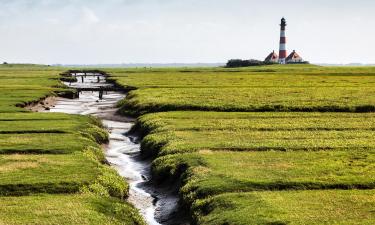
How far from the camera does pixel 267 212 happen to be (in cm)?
2223

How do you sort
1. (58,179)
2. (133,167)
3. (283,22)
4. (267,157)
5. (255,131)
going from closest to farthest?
(58,179) < (267,157) < (133,167) < (255,131) < (283,22)

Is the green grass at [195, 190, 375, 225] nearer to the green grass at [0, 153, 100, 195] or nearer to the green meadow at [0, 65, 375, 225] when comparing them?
the green meadow at [0, 65, 375, 225]

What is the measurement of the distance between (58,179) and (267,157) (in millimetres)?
12774

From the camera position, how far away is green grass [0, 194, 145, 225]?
21906 mm

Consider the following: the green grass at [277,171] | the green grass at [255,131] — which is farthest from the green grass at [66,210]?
the green grass at [255,131]

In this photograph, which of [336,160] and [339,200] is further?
[336,160]

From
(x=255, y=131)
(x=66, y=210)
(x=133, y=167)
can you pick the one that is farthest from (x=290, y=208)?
(x=255, y=131)

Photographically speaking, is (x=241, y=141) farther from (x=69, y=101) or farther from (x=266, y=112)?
(x=69, y=101)

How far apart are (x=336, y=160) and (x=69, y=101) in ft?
190

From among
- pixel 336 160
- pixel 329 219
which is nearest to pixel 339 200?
pixel 329 219

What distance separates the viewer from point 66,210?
23.2m

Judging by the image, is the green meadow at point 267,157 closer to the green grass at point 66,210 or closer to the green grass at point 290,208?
the green grass at point 290,208

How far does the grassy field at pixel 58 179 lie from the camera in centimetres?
2289

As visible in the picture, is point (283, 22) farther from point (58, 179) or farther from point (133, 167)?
point (58, 179)
